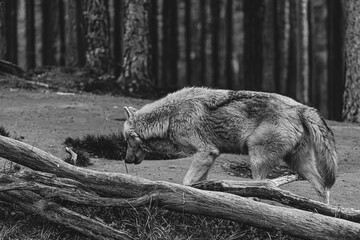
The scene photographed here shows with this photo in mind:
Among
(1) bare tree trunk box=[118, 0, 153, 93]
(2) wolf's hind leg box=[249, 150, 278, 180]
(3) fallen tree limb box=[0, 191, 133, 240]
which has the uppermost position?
(1) bare tree trunk box=[118, 0, 153, 93]

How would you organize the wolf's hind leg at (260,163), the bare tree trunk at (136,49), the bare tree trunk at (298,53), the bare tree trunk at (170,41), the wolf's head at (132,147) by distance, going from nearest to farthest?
the wolf's hind leg at (260,163)
the wolf's head at (132,147)
the bare tree trunk at (136,49)
the bare tree trunk at (298,53)
the bare tree trunk at (170,41)

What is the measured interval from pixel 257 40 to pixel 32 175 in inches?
528

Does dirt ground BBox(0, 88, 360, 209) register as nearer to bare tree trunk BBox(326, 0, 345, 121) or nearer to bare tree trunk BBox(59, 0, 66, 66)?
bare tree trunk BBox(59, 0, 66, 66)

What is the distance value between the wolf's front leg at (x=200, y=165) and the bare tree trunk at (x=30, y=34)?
41.6ft

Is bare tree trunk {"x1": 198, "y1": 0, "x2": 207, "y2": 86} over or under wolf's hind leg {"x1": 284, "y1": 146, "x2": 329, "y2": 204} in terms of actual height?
over

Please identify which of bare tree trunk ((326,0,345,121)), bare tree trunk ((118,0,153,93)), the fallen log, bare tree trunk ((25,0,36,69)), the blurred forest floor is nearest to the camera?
the fallen log

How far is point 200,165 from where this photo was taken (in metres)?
7.72

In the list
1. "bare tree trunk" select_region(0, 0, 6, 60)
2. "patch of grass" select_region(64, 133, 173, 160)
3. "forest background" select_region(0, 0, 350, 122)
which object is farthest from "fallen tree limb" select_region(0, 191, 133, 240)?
"bare tree trunk" select_region(0, 0, 6, 60)

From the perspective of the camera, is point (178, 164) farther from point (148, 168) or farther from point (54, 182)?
point (54, 182)

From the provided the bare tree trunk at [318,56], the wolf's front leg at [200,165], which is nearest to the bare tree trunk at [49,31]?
the bare tree trunk at [318,56]

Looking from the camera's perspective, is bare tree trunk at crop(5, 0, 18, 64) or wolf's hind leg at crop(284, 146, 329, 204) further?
bare tree trunk at crop(5, 0, 18, 64)

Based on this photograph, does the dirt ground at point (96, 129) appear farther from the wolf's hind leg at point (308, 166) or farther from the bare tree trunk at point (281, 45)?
the bare tree trunk at point (281, 45)

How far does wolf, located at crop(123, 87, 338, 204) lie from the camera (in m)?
7.50

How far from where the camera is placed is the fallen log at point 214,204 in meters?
5.99
